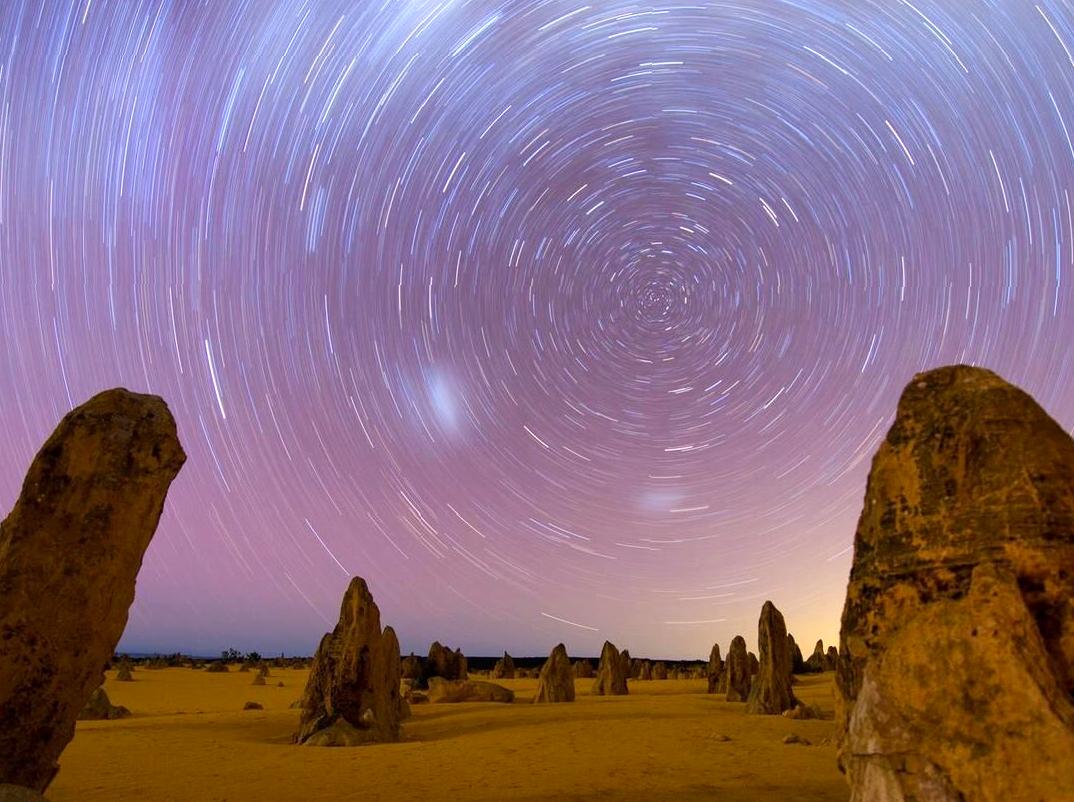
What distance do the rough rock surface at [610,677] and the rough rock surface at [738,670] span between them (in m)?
6.17

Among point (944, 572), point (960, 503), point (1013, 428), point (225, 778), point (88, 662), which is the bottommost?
point (225, 778)

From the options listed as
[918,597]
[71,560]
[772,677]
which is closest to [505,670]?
[772,677]

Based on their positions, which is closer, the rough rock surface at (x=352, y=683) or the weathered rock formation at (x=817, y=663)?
the rough rock surface at (x=352, y=683)

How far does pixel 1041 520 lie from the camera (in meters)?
6.51

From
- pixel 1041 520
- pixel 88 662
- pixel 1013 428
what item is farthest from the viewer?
pixel 88 662

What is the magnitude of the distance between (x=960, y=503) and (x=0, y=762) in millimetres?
11959

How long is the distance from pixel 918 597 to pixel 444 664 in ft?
153

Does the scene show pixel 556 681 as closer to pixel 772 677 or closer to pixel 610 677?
pixel 610 677

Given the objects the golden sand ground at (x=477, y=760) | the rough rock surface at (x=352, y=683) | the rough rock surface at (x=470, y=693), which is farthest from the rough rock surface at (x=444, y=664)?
the rough rock surface at (x=352, y=683)

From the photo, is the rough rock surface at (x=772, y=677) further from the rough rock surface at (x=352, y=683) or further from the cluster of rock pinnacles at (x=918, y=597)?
the cluster of rock pinnacles at (x=918, y=597)

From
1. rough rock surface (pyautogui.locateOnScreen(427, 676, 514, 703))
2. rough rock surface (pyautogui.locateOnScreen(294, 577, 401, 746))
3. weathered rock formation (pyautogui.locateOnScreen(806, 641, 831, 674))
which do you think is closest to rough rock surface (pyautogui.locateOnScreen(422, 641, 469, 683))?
rough rock surface (pyautogui.locateOnScreen(427, 676, 514, 703))

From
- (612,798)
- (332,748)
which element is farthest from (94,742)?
(612,798)

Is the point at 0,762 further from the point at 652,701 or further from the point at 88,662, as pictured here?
the point at 652,701

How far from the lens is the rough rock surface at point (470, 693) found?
33.7 meters
